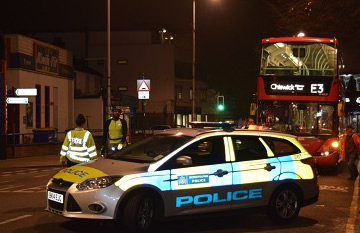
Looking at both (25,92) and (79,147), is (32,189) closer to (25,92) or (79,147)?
(79,147)

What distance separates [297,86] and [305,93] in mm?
334

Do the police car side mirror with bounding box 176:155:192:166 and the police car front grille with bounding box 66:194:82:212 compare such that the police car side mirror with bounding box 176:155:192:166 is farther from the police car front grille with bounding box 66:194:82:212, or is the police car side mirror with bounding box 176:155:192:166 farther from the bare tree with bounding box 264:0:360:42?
the bare tree with bounding box 264:0:360:42

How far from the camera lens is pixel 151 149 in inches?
326

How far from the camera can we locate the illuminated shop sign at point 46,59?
28781 millimetres

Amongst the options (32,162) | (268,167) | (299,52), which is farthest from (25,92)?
(268,167)

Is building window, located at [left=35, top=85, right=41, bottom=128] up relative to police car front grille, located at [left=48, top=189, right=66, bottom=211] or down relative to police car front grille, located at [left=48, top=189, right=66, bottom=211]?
up

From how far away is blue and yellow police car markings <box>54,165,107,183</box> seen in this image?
7.20 meters

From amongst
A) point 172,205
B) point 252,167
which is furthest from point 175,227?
point 252,167

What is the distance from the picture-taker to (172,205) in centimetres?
746

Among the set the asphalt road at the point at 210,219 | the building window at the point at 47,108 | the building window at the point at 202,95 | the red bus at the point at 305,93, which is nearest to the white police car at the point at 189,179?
the asphalt road at the point at 210,219

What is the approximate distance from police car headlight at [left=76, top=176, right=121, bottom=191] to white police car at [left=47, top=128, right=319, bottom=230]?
0.01 m

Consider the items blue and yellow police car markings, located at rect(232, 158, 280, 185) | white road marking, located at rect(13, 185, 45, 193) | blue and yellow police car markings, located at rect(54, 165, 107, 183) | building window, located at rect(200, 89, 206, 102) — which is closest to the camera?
blue and yellow police car markings, located at rect(54, 165, 107, 183)

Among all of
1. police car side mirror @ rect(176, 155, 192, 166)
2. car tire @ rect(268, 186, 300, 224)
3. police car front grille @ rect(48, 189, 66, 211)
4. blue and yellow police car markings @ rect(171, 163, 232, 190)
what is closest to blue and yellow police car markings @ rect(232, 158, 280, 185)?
blue and yellow police car markings @ rect(171, 163, 232, 190)

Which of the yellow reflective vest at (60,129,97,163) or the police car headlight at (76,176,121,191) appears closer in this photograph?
the police car headlight at (76,176,121,191)
